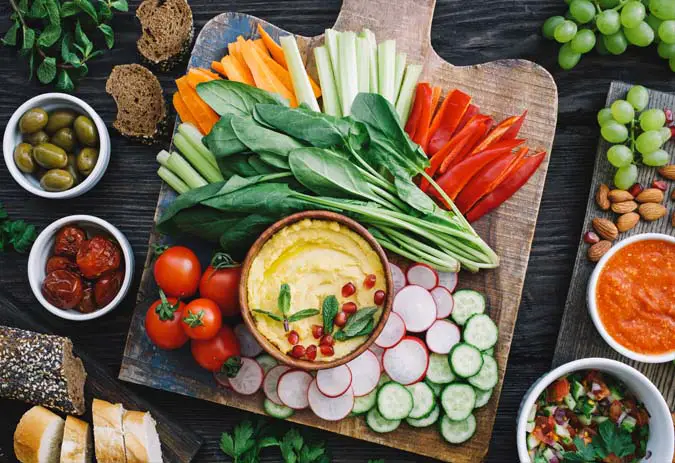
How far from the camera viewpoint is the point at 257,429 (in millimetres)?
3111

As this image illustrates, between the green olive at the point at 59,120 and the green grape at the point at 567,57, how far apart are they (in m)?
2.27

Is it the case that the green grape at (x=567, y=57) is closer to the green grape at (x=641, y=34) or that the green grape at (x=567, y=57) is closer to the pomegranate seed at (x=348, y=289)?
the green grape at (x=641, y=34)

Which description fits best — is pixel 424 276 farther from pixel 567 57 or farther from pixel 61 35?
pixel 61 35

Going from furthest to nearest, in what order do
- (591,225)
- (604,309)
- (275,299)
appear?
(591,225)
(604,309)
(275,299)

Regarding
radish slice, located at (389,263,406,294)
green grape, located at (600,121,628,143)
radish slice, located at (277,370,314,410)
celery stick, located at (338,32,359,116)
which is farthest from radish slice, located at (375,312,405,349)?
green grape, located at (600,121,628,143)

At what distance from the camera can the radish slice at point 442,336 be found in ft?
9.77

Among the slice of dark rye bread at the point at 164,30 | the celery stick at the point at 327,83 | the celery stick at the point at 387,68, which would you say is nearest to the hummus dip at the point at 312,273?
the celery stick at the point at 327,83

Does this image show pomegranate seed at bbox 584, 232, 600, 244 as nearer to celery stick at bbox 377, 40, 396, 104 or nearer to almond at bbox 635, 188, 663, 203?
almond at bbox 635, 188, 663, 203

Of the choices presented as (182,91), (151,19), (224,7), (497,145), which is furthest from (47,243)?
(497,145)

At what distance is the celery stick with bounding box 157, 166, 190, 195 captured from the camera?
3055 millimetres

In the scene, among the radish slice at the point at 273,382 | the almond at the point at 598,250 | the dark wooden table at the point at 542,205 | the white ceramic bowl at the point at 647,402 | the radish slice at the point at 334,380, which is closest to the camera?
the white ceramic bowl at the point at 647,402

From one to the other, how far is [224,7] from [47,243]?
4.57 ft

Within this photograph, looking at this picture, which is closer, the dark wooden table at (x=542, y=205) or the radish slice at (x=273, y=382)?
the radish slice at (x=273, y=382)

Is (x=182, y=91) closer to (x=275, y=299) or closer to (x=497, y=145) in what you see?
(x=275, y=299)
